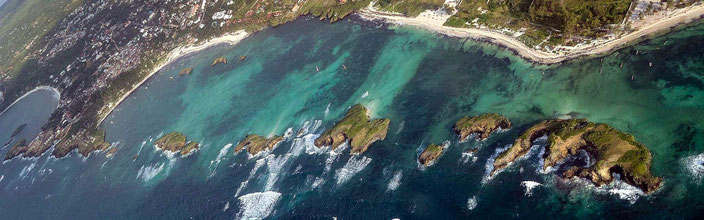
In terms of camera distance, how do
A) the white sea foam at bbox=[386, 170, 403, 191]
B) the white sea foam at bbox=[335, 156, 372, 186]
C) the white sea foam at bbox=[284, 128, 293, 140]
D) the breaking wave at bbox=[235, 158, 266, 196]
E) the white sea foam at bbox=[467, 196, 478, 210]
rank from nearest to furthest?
Result: the white sea foam at bbox=[467, 196, 478, 210] < the white sea foam at bbox=[386, 170, 403, 191] < the white sea foam at bbox=[335, 156, 372, 186] < the breaking wave at bbox=[235, 158, 266, 196] < the white sea foam at bbox=[284, 128, 293, 140]

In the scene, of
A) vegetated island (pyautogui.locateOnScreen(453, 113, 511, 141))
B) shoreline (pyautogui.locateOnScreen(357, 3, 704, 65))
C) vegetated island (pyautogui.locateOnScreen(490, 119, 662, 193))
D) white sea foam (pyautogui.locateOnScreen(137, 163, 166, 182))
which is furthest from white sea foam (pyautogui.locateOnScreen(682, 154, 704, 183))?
white sea foam (pyautogui.locateOnScreen(137, 163, 166, 182))

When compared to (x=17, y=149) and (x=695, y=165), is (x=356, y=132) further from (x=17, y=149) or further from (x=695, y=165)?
(x=17, y=149)

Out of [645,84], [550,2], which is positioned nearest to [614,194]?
[645,84]

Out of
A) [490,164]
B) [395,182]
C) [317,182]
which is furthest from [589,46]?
[317,182]

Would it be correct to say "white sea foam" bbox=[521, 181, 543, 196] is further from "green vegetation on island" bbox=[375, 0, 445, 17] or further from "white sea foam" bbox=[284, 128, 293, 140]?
"green vegetation on island" bbox=[375, 0, 445, 17]

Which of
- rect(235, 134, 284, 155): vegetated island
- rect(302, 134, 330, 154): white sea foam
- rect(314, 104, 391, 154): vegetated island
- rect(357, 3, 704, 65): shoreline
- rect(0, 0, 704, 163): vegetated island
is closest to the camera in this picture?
rect(357, 3, 704, 65): shoreline
